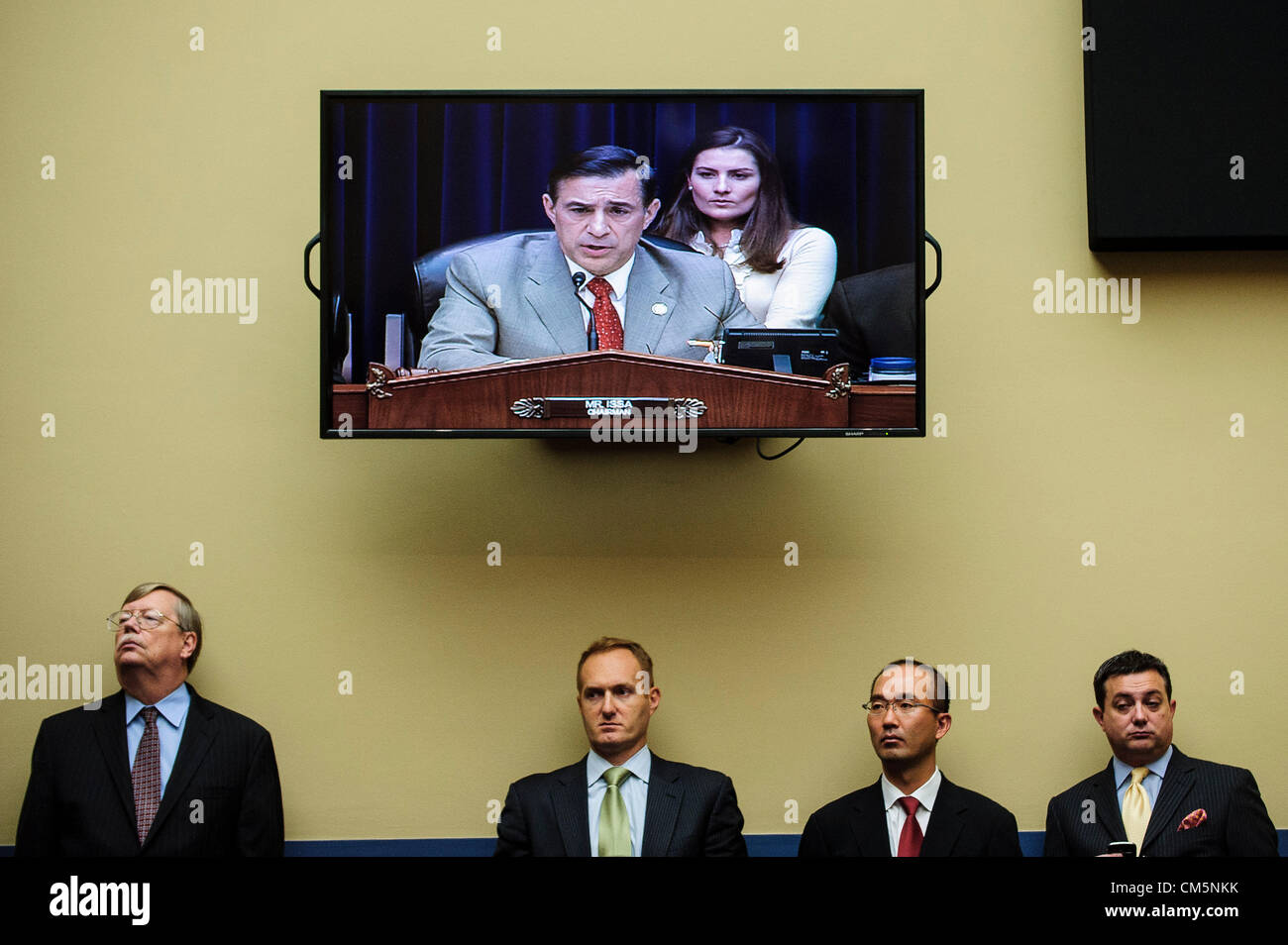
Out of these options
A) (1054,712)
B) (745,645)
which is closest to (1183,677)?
(1054,712)

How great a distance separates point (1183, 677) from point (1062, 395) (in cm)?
86

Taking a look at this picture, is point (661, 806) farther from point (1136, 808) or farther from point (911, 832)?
point (1136, 808)

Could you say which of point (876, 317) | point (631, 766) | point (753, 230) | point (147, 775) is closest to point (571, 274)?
point (753, 230)

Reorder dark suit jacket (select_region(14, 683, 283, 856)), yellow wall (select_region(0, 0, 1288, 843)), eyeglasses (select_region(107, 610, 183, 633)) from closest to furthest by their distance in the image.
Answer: dark suit jacket (select_region(14, 683, 283, 856)), eyeglasses (select_region(107, 610, 183, 633)), yellow wall (select_region(0, 0, 1288, 843))

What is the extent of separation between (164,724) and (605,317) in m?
1.59

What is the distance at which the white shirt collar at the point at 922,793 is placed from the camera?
377 cm

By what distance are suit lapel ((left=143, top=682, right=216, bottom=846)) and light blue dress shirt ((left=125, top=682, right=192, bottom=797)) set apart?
0.02 m

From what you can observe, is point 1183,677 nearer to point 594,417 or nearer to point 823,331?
point 823,331

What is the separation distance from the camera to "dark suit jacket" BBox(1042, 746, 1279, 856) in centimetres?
367

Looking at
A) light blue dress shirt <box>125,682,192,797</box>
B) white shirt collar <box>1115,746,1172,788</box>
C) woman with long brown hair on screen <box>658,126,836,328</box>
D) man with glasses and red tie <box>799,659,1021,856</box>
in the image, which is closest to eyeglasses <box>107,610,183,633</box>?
light blue dress shirt <box>125,682,192,797</box>

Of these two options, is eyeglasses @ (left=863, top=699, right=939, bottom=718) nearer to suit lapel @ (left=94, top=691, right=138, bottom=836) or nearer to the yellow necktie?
the yellow necktie

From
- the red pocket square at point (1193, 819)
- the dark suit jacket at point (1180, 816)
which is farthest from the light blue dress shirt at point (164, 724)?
the red pocket square at point (1193, 819)

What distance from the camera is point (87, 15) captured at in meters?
4.20

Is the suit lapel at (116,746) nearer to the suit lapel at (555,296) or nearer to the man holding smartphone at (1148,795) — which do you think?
the suit lapel at (555,296)
